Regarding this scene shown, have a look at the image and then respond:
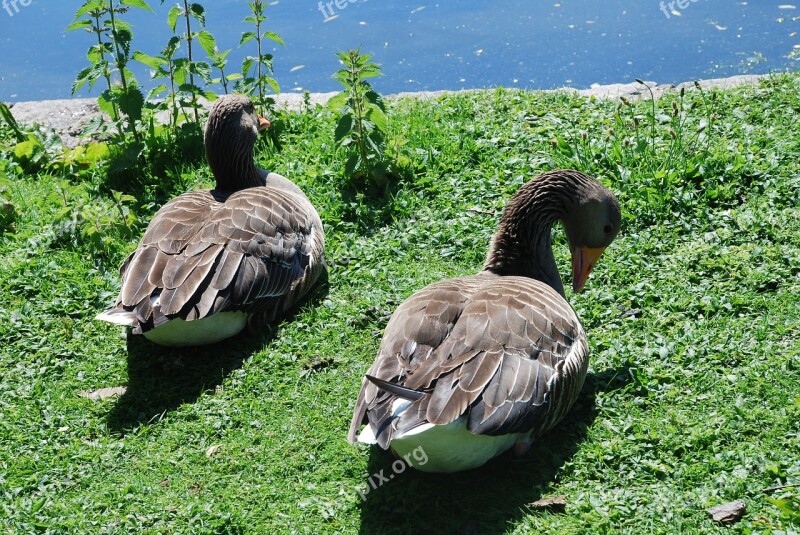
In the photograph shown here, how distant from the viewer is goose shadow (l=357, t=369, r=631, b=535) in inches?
170

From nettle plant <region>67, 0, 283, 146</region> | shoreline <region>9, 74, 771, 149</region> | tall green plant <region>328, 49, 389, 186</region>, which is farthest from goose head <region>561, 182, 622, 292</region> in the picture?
nettle plant <region>67, 0, 283, 146</region>

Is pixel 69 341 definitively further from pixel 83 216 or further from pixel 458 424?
pixel 458 424

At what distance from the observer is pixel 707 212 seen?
21.6 feet

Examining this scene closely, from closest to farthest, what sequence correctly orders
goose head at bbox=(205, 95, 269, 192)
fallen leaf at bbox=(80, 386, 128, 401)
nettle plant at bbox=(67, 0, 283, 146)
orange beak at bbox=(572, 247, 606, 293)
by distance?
fallen leaf at bbox=(80, 386, 128, 401), orange beak at bbox=(572, 247, 606, 293), goose head at bbox=(205, 95, 269, 192), nettle plant at bbox=(67, 0, 283, 146)

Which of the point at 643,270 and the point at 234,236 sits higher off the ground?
the point at 234,236

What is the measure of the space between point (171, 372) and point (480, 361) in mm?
2403

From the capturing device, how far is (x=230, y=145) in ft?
22.1

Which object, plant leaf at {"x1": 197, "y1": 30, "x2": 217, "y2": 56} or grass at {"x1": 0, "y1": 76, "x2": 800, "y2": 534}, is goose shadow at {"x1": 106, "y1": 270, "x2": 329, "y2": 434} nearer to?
grass at {"x1": 0, "y1": 76, "x2": 800, "y2": 534}

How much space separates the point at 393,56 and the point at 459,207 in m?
5.43

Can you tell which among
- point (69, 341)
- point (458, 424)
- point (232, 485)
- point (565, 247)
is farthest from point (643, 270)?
point (69, 341)

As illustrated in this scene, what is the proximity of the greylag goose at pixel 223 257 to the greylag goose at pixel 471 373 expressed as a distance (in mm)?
1321

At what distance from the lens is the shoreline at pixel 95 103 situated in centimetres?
888

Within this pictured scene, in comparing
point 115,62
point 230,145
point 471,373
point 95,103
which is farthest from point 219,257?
point 95,103

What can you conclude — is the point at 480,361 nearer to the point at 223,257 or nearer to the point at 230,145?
the point at 223,257
